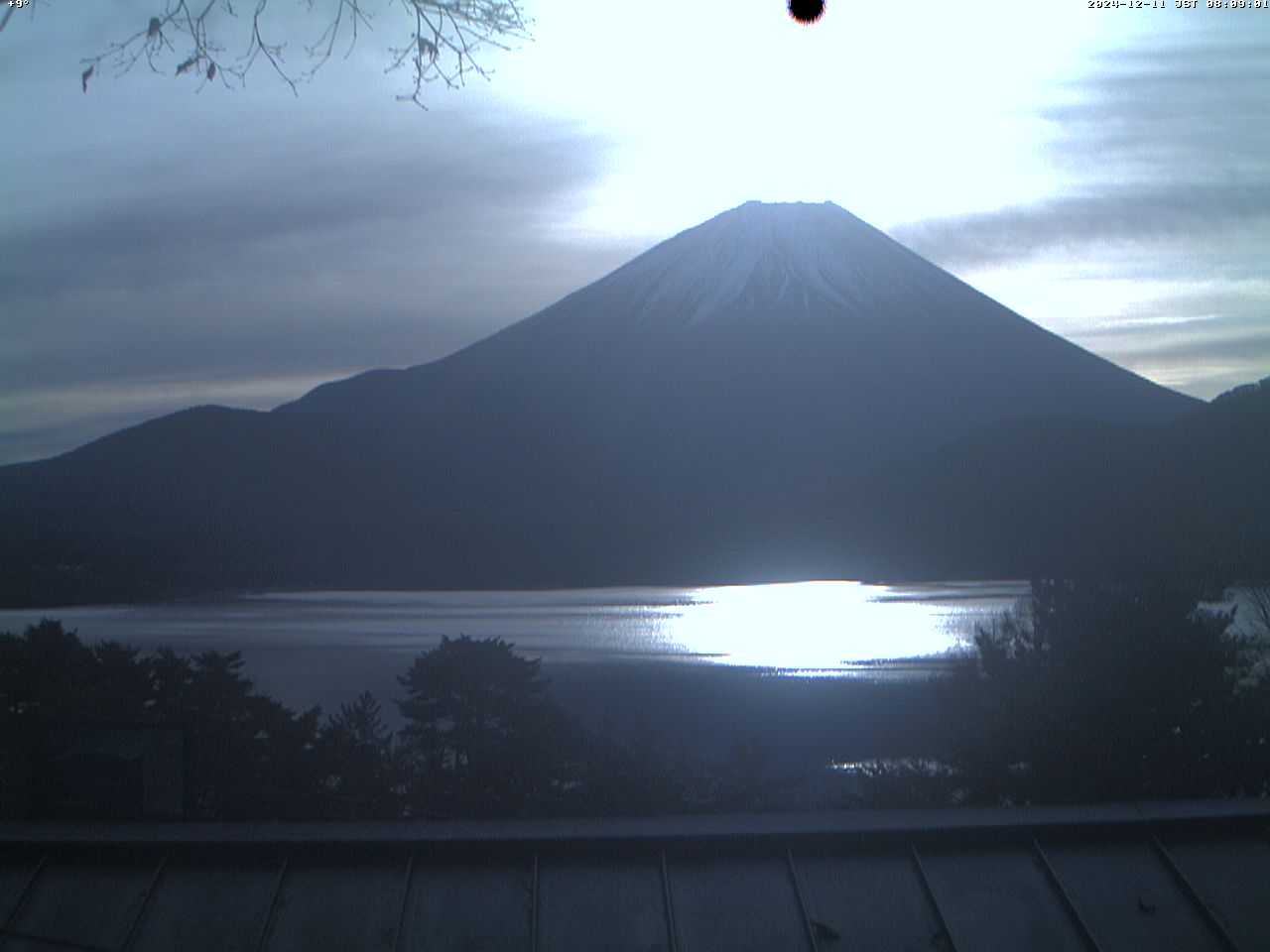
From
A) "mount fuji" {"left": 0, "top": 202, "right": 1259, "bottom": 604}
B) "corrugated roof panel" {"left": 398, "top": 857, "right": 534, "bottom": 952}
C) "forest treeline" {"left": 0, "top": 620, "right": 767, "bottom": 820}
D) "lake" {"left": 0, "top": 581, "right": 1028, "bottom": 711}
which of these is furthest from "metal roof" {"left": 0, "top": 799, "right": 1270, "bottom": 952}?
"mount fuji" {"left": 0, "top": 202, "right": 1259, "bottom": 604}

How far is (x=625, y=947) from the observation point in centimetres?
349

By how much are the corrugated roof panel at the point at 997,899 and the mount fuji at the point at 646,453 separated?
904cm

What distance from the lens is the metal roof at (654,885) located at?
3551 millimetres

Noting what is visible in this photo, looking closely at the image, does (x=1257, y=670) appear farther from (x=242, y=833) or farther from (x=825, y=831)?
(x=242, y=833)

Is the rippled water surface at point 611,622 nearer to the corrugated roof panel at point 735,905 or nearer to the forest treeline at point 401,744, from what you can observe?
the forest treeline at point 401,744

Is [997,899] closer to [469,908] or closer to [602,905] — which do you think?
[602,905]

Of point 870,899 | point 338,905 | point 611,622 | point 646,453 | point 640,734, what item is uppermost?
point 646,453

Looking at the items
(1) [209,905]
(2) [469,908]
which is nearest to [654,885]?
(2) [469,908]

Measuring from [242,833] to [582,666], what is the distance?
7.81m

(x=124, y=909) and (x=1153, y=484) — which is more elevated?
(x=1153, y=484)

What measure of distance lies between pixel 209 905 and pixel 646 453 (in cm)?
2432

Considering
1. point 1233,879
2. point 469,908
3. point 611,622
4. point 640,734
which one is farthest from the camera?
point 611,622

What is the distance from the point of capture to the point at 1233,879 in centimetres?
379

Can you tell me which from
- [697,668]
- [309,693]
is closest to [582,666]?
[697,668]
